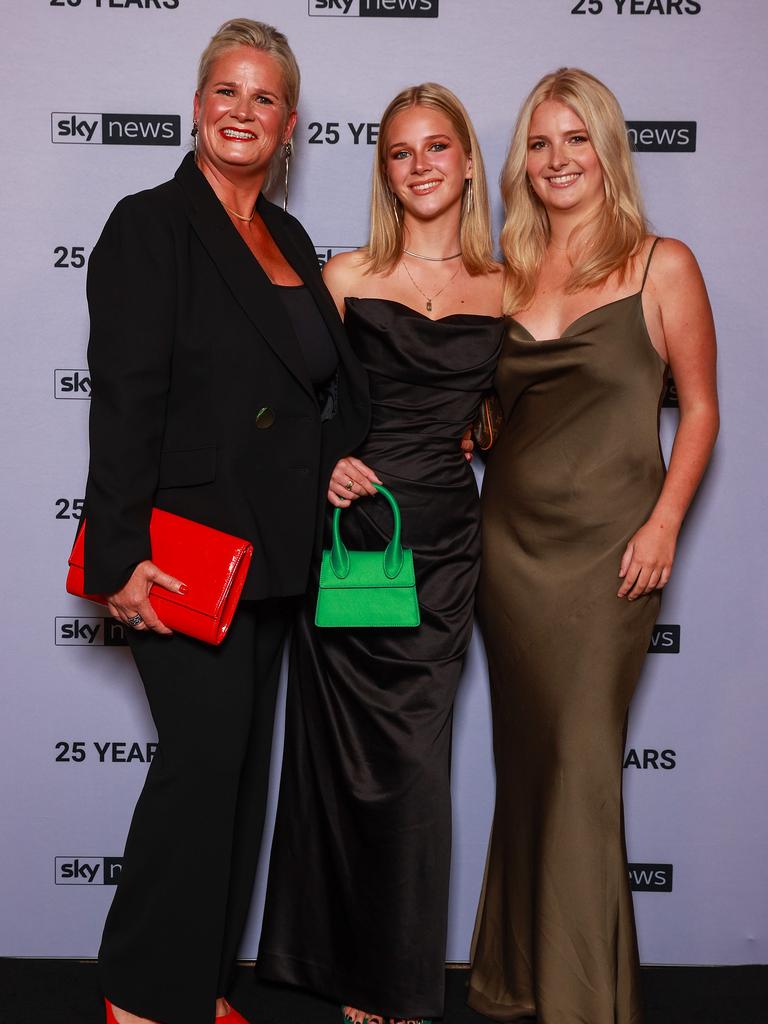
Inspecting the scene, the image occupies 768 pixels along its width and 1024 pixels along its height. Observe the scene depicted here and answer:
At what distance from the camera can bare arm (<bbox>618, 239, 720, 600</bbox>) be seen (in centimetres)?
206

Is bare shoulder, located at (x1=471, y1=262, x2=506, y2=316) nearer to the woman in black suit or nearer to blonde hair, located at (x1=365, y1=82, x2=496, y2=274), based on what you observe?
blonde hair, located at (x1=365, y1=82, x2=496, y2=274)

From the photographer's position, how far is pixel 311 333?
2.02 metres

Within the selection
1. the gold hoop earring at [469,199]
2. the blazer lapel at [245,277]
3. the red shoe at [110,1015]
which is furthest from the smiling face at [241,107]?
the red shoe at [110,1015]

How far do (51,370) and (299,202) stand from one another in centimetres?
75

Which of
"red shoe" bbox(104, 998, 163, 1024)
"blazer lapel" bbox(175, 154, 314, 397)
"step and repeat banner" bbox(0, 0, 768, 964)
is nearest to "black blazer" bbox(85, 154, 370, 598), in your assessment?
"blazer lapel" bbox(175, 154, 314, 397)

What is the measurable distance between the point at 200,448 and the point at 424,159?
864mm

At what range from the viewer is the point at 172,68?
96.5 inches

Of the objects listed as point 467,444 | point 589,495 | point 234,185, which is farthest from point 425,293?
point 589,495

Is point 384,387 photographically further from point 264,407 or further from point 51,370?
point 51,370

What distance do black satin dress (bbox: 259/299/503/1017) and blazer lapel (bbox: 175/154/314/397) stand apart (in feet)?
0.99

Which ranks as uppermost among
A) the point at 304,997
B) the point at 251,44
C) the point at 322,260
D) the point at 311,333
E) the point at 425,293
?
the point at 251,44

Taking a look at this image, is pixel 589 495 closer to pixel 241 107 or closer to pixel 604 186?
pixel 604 186

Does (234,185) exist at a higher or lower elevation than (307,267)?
higher

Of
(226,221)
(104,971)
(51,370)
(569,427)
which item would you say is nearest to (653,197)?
(569,427)
